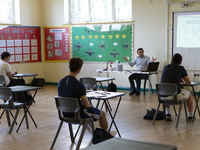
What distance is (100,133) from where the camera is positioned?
13.2 ft

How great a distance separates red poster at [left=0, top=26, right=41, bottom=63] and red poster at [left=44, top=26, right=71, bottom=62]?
31cm

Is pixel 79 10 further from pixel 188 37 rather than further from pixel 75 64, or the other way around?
pixel 75 64

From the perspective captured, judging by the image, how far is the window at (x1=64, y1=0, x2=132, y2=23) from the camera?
10219 millimetres

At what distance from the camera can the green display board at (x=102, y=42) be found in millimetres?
10008

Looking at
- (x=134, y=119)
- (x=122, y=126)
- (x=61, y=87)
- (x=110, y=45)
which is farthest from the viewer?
(x=110, y=45)

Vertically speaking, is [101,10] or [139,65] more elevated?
[101,10]

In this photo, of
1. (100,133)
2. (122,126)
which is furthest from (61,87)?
(122,126)

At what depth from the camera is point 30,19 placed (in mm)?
11227

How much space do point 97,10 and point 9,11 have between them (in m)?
2.79

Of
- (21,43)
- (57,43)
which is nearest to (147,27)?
(57,43)

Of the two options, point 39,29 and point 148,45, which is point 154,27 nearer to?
point 148,45

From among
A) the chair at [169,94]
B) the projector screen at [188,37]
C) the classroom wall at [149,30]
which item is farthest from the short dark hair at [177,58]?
the classroom wall at [149,30]

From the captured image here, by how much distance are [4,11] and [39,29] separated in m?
1.41

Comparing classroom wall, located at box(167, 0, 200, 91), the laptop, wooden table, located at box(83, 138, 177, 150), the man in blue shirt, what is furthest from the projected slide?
wooden table, located at box(83, 138, 177, 150)
